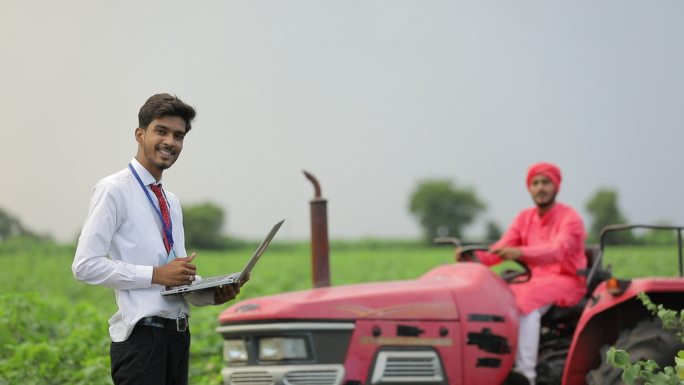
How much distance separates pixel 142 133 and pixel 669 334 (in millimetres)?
2798

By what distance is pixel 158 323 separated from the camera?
336 centimetres

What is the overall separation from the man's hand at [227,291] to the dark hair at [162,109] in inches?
22.3

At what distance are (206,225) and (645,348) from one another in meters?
32.7

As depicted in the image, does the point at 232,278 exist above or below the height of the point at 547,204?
below

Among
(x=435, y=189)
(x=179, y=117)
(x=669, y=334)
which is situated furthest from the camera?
(x=435, y=189)

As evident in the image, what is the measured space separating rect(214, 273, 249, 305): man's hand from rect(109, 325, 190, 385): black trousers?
193 mm

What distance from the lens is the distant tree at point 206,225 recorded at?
3456 cm

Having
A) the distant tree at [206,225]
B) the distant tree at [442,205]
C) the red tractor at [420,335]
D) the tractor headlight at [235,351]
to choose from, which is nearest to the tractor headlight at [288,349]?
the red tractor at [420,335]

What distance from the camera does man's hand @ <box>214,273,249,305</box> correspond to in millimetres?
3287

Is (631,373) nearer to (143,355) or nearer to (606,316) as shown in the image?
(606,316)

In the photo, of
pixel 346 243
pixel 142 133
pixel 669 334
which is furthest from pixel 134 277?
pixel 346 243

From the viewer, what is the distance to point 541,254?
5672 mm

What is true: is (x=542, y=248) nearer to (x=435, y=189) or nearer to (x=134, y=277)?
(x=134, y=277)

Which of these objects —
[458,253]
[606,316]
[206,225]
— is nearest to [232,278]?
[606,316]
